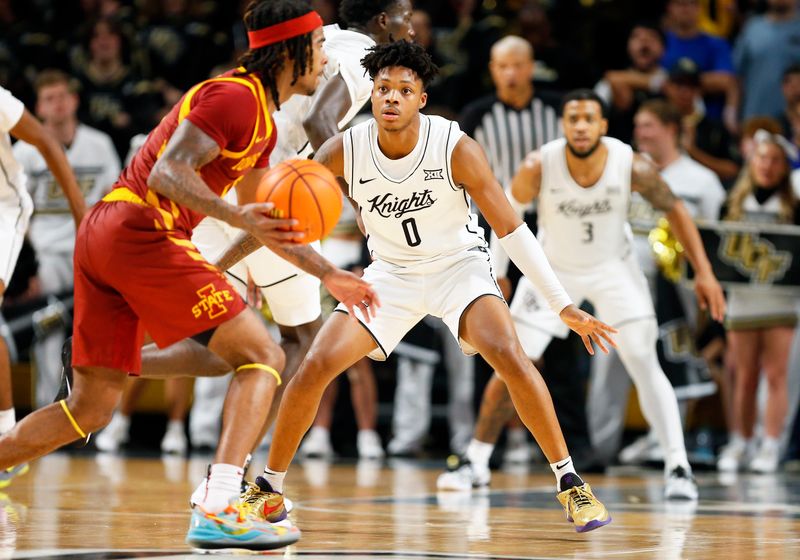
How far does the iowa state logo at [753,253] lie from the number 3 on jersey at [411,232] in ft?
15.8

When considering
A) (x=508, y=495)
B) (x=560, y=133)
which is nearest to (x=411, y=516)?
(x=508, y=495)

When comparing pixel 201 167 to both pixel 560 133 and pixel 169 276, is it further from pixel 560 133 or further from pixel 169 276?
pixel 560 133

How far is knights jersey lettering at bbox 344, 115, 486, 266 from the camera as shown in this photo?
571cm

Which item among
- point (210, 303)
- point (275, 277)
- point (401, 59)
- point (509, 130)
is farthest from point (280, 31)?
point (509, 130)

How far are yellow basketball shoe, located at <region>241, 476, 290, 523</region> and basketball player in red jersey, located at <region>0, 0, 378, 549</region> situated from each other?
76cm

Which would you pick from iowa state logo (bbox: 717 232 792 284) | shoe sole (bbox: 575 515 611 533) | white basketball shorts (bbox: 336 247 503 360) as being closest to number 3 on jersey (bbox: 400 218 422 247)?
white basketball shorts (bbox: 336 247 503 360)

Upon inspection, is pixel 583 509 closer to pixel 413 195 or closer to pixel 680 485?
pixel 413 195

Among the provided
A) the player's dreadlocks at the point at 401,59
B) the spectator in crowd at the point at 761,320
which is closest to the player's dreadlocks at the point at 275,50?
the player's dreadlocks at the point at 401,59

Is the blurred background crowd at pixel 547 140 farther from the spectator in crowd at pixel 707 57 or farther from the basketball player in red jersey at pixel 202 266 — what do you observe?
the basketball player in red jersey at pixel 202 266

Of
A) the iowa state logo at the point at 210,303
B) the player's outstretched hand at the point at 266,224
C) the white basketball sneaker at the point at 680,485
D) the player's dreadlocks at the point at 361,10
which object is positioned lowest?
the white basketball sneaker at the point at 680,485

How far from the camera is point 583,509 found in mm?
5484

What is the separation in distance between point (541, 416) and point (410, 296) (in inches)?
31.1

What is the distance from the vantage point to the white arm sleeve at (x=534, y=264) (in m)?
5.60

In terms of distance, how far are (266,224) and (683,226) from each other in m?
3.97
